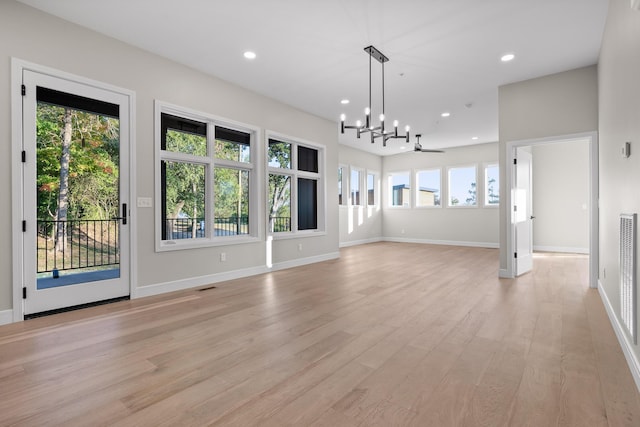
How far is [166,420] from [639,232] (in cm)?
297

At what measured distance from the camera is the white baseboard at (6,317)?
302cm

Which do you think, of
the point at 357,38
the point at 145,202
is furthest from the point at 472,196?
the point at 145,202

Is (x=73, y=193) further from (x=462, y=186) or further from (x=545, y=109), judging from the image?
(x=462, y=186)

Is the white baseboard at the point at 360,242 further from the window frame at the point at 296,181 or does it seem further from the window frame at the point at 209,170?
the window frame at the point at 209,170

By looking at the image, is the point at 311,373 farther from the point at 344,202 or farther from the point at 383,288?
the point at 344,202

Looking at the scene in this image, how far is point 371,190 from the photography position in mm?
10945

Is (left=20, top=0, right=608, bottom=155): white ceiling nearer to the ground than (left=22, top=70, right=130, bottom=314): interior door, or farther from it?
farther from it

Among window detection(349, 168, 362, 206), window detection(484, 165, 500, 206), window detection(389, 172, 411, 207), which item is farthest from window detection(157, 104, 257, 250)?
window detection(484, 165, 500, 206)

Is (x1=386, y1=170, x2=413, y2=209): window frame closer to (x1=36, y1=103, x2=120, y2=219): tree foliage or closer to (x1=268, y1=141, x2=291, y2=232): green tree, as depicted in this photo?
(x1=268, y1=141, x2=291, y2=232): green tree

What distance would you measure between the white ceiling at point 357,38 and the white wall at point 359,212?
4290 mm

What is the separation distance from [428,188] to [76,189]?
9.28 meters

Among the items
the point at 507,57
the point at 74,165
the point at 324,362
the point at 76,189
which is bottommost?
the point at 324,362

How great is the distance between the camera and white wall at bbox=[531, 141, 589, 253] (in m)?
7.60

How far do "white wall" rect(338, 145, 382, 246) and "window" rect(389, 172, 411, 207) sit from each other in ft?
1.48
